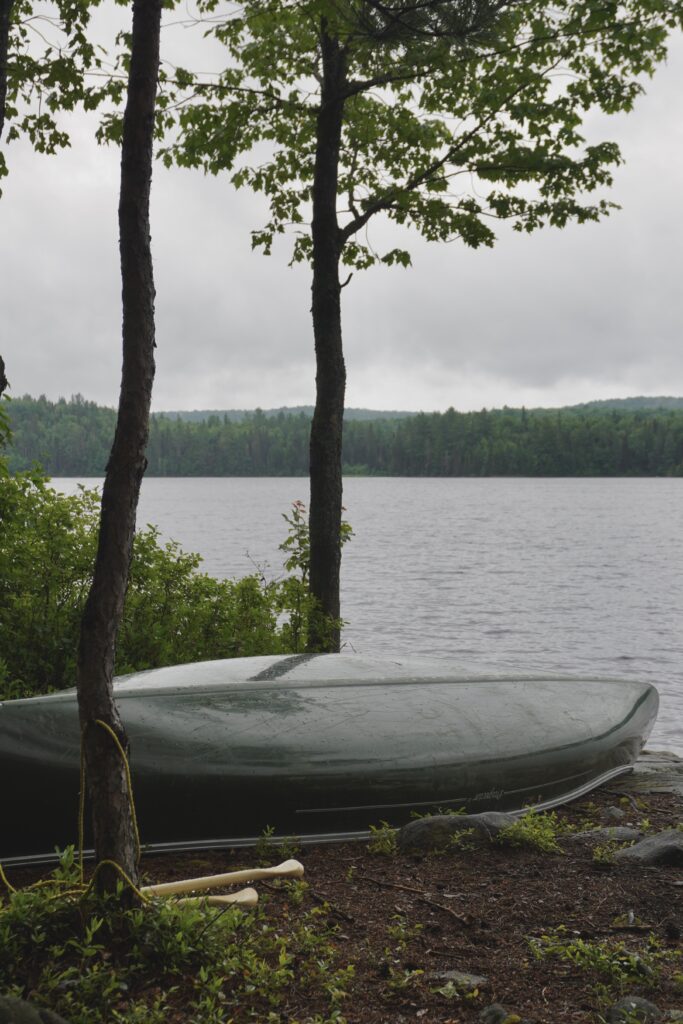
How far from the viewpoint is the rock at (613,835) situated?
5405mm

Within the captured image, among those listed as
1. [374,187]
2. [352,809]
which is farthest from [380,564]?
[352,809]

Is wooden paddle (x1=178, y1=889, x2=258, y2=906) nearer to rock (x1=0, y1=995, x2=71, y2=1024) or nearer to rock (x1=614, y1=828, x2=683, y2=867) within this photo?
rock (x1=0, y1=995, x2=71, y2=1024)

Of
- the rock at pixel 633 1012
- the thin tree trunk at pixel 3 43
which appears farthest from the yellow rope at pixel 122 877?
the thin tree trunk at pixel 3 43

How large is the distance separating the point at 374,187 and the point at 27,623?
20.2 ft

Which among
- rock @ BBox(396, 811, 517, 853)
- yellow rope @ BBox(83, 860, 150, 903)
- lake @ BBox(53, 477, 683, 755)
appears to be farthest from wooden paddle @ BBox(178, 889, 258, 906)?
lake @ BBox(53, 477, 683, 755)

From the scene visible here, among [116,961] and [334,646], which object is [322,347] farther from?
[116,961]

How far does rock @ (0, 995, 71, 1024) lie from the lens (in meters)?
2.97

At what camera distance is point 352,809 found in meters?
5.64

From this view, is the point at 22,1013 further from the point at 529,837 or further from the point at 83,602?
the point at 83,602

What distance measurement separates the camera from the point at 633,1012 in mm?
3232

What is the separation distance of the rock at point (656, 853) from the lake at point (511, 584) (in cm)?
450

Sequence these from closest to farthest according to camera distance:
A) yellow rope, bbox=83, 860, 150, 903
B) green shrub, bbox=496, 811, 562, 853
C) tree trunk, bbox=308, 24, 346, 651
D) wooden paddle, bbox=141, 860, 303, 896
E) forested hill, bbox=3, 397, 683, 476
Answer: yellow rope, bbox=83, 860, 150, 903, wooden paddle, bbox=141, 860, 303, 896, green shrub, bbox=496, 811, 562, 853, tree trunk, bbox=308, 24, 346, 651, forested hill, bbox=3, 397, 683, 476

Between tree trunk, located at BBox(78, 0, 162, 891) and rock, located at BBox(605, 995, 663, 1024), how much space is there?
5.96 ft

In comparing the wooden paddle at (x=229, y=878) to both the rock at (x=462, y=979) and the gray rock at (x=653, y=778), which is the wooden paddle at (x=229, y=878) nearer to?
the rock at (x=462, y=979)
